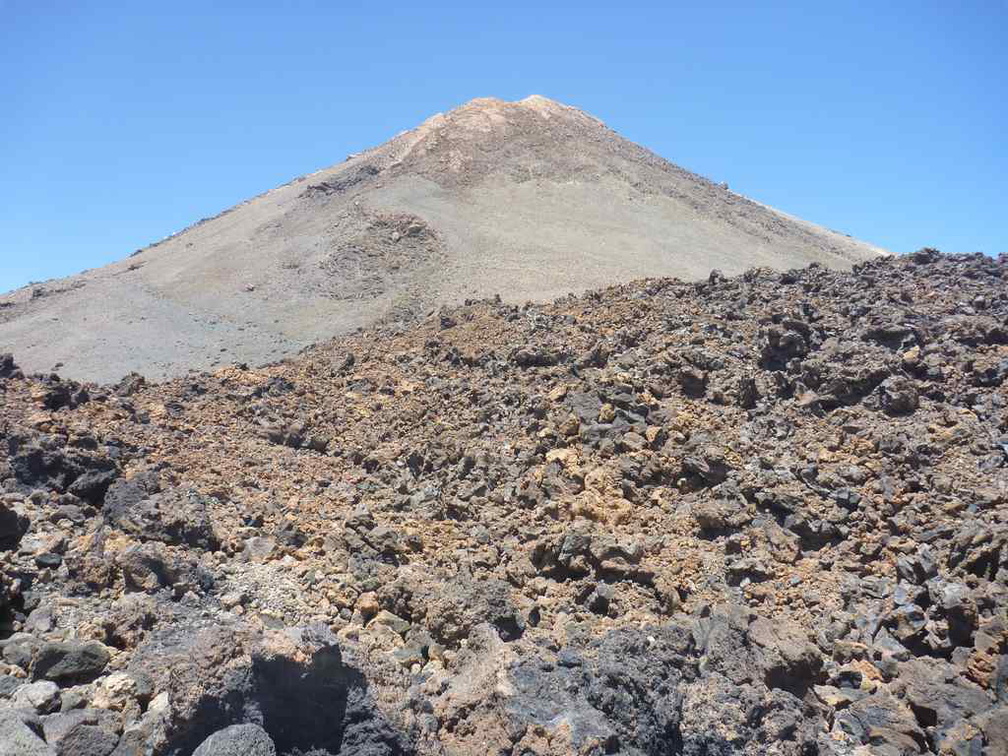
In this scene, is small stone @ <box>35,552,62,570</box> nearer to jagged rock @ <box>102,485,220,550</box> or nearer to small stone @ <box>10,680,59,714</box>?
jagged rock @ <box>102,485,220,550</box>

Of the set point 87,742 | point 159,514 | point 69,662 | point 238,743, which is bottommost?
point 87,742

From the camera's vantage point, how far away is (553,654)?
4789 mm

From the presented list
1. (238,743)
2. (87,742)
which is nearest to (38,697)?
(87,742)

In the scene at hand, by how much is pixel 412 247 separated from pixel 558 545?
64.7ft

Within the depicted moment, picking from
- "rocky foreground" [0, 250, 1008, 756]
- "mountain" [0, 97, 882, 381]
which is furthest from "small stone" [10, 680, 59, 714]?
"mountain" [0, 97, 882, 381]

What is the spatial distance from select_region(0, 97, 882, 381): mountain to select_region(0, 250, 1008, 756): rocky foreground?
974 centimetres

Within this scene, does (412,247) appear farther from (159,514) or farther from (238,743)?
(238,743)

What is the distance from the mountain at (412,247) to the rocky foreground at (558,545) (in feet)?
32.0

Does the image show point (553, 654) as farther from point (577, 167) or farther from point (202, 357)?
point (577, 167)

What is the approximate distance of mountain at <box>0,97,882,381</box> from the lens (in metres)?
20.2

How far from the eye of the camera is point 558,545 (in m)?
6.46

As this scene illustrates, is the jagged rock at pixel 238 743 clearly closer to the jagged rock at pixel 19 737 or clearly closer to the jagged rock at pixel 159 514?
the jagged rock at pixel 19 737

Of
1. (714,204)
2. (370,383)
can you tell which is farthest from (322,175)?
(370,383)

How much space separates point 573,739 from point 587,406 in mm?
4779
